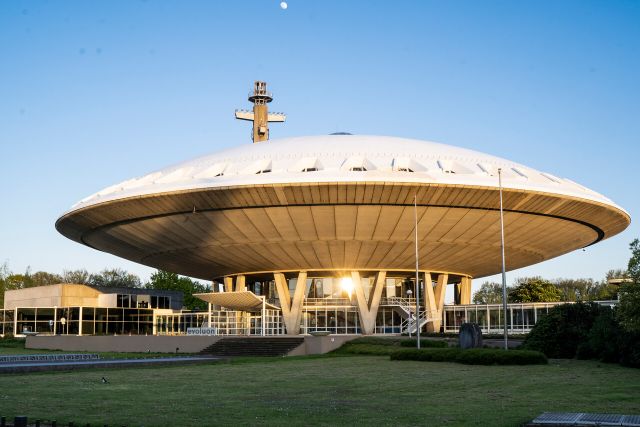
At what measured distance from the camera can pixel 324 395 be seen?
17578 millimetres

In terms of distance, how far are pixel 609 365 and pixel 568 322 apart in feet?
19.6

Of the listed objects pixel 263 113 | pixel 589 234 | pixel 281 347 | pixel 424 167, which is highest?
pixel 263 113

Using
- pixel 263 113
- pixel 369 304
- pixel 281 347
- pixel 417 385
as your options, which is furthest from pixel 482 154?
pixel 263 113

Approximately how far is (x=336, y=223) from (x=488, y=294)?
91491 millimetres

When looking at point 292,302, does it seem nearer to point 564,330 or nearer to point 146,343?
point 146,343

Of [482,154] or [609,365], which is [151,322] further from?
[609,365]

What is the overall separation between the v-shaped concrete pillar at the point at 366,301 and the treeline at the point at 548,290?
29.9m

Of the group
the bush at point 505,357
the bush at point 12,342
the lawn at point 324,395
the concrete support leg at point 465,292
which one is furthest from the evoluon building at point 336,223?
the lawn at point 324,395

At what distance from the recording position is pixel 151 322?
70.2 meters

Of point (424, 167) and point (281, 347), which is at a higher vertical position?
point (424, 167)

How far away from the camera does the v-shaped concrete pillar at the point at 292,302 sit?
5122cm

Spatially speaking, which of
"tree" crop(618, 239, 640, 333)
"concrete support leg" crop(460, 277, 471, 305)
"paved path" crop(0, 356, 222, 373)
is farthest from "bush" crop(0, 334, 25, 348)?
"tree" crop(618, 239, 640, 333)

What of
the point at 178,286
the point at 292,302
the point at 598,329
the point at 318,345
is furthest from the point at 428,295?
the point at 178,286

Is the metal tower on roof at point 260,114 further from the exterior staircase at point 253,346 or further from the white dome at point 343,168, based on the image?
the exterior staircase at point 253,346
